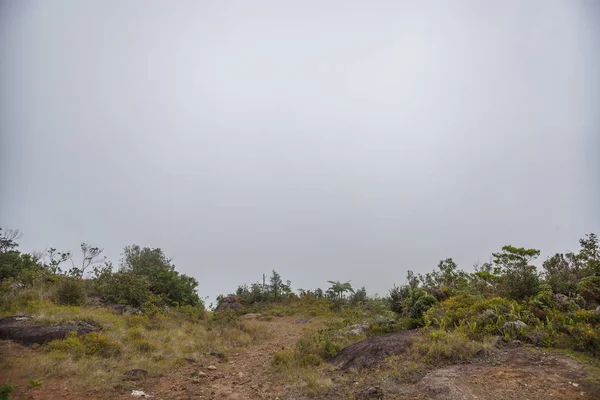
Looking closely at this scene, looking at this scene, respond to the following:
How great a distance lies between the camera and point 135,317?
12.9 metres

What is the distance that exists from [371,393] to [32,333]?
10.2 m

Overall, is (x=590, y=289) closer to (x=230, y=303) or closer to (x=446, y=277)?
(x=446, y=277)

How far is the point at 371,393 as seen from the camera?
6.25m

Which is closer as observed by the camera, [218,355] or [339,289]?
[218,355]

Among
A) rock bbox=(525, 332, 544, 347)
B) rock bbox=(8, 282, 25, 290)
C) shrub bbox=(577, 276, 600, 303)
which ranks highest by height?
rock bbox=(8, 282, 25, 290)

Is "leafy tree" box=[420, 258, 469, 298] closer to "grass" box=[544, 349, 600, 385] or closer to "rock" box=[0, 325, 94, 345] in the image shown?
"grass" box=[544, 349, 600, 385]

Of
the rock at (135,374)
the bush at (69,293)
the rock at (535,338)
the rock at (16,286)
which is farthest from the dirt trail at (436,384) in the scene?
the rock at (16,286)

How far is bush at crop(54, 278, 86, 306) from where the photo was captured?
45.4 feet

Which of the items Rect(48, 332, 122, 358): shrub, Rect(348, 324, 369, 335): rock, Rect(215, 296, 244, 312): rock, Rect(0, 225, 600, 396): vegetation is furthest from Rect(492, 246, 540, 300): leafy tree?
Rect(215, 296, 244, 312): rock

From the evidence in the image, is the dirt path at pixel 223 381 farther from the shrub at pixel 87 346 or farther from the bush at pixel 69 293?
the bush at pixel 69 293

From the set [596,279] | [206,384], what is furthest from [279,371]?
[596,279]

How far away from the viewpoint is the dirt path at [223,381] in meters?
7.24

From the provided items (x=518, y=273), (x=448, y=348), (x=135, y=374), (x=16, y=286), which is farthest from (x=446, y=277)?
(x=16, y=286)

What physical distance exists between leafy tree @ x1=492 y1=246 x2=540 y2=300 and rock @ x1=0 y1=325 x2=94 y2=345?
52.4ft
